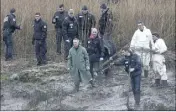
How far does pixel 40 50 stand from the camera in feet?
60.1

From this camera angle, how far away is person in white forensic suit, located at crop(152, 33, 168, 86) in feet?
52.6

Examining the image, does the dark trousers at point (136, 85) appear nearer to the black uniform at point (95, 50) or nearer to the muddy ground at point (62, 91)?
the muddy ground at point (62, 91)

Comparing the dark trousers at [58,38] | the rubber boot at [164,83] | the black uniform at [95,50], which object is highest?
the dark trousers at [58,38]

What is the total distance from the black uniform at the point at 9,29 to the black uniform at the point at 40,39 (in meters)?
0.94

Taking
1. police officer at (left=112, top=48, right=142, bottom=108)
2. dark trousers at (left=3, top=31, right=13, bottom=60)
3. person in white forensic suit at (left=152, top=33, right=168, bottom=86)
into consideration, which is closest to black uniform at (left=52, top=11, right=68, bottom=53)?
dark trousers at (left=3, top=31, right=13, bottom=60)

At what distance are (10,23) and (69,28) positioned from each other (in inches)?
82.0

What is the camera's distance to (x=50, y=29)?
2034cm

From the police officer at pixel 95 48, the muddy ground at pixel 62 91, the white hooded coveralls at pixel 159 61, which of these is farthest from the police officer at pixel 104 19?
the white hooded coveralls at pixel 159 61

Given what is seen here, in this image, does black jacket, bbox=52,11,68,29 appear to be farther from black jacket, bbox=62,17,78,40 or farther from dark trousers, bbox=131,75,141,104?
dark trousers, bbox=131,75,141,104

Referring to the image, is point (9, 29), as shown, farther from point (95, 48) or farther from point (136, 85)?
point (136, 85)

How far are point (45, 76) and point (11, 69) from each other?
141 centimetres

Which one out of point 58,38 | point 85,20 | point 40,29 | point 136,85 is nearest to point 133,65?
point 136,85

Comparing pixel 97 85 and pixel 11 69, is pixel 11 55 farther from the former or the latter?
pixel 97 85

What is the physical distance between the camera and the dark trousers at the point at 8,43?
729 inches
